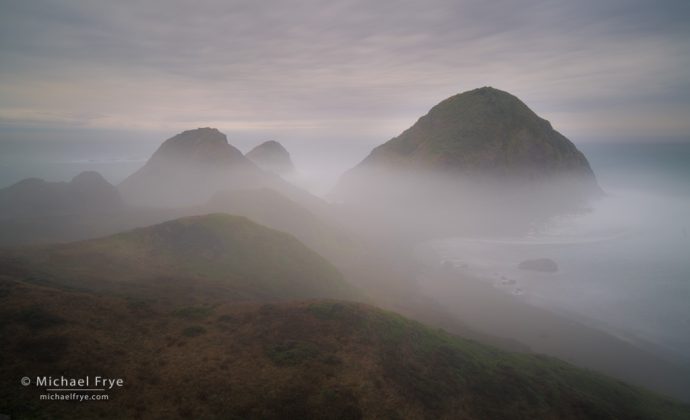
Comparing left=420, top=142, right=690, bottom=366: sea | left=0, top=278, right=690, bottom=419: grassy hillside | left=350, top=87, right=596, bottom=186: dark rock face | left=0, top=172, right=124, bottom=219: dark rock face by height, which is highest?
left=350, top=87, right=596, bottom=186: dark rock face

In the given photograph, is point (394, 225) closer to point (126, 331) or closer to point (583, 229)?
point (583, 229)

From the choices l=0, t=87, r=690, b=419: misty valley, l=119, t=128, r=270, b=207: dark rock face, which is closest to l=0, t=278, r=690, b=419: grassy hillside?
l=0, t=87, r=690, b=419: misty valley

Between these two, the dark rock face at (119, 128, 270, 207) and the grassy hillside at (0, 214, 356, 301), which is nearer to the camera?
the grassy hillside at (0, 214, 356, 301)

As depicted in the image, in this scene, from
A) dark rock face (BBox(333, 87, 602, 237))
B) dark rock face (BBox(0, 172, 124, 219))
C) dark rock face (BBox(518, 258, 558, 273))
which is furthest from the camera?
dark rock face (BBox(333, 87, 602, 237))

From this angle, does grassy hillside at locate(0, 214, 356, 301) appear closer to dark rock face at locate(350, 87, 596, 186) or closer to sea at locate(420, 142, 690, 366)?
sea at locate(420, 142, 690, 366)

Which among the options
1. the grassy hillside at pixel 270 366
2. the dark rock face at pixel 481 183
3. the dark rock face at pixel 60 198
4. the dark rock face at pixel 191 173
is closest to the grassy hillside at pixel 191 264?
the grassy hillside at pixel 270 366

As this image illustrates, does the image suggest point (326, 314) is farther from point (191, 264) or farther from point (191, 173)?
point (191, 173)

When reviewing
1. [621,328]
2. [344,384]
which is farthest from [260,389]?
[621,328]
